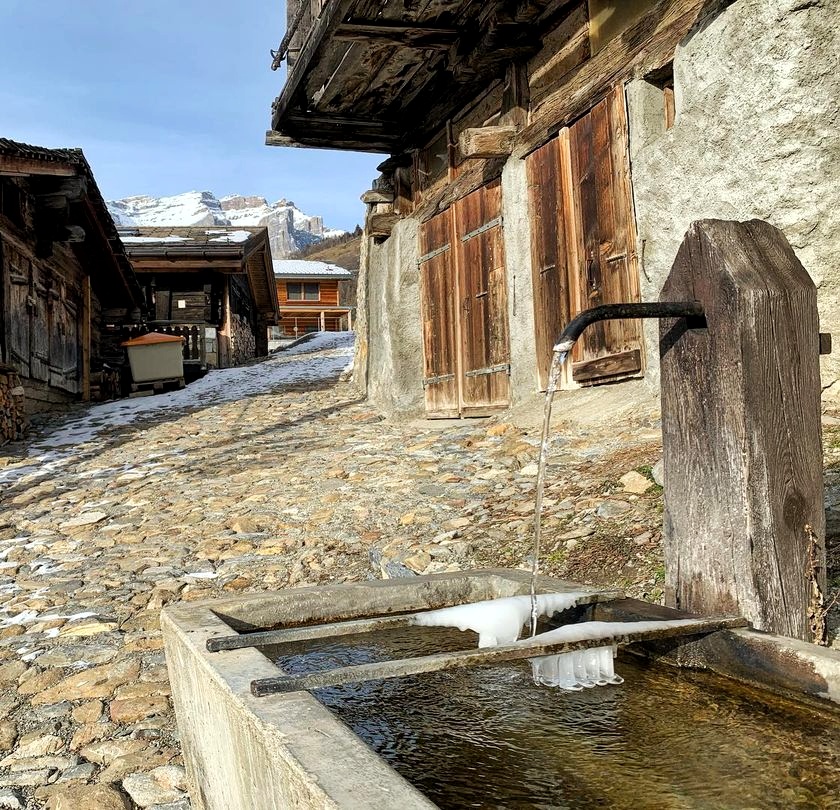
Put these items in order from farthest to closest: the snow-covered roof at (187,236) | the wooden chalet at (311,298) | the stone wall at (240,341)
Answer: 1. the wooden chalet at (311,298)
2. the stone wall at (240,341)
3. the snow-covered roof at (187,236)

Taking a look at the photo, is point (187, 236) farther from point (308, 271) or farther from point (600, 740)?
point (600, 740)

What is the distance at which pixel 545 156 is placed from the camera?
7441mm

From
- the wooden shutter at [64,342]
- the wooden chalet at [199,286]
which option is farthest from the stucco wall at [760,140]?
the wooden chalet at [199,286]

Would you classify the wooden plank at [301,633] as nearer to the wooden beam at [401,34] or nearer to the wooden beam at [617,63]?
the wooden beam at [617,63]

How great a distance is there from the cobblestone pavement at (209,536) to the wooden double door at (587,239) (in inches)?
24.7

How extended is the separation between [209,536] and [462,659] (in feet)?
13.5

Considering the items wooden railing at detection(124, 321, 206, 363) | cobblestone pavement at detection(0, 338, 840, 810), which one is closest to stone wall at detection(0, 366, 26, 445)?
cobblestone pavement at detection(0, 338, 840, 810)

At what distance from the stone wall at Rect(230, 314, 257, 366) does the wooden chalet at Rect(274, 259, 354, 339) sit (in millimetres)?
12281

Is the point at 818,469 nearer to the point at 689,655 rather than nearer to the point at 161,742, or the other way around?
the point at 689,655

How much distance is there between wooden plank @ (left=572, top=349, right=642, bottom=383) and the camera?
6.31 metres

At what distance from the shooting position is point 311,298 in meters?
40.2

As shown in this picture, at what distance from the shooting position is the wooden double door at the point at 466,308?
8367 mm

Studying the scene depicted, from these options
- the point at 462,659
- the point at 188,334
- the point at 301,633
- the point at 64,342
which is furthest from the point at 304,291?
the point at 462,659

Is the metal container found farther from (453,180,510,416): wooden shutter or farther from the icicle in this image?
the icicle
